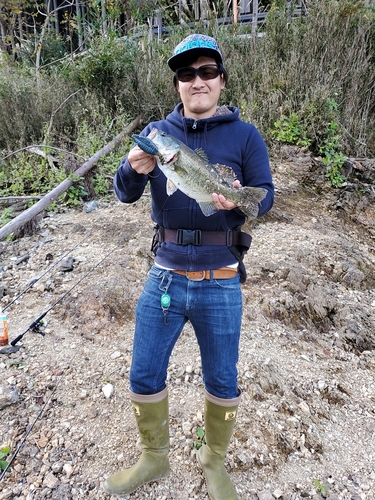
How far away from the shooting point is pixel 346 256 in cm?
466

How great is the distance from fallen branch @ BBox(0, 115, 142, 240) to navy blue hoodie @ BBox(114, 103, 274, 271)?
332 cm

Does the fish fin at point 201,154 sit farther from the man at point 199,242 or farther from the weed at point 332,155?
the weed at point 332,155

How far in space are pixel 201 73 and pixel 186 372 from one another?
209cm

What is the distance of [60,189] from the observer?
5543mm

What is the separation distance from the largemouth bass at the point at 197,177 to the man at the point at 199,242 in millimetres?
88

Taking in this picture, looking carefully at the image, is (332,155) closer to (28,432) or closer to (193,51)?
(193,51)

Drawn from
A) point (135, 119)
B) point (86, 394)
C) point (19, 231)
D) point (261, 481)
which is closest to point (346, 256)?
point (261, 481)

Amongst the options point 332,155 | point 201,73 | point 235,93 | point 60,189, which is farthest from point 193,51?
point 235,93

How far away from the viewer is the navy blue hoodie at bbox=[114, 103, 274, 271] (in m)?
1.78

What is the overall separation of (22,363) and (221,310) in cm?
189

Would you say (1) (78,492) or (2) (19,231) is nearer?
(1) (78,492)

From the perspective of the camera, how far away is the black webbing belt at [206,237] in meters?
1.78

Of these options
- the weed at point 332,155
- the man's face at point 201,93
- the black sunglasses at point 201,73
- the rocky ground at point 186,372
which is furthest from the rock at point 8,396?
the weed at point 332,155

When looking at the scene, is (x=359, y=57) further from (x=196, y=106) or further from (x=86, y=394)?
(x=86, y=394)
